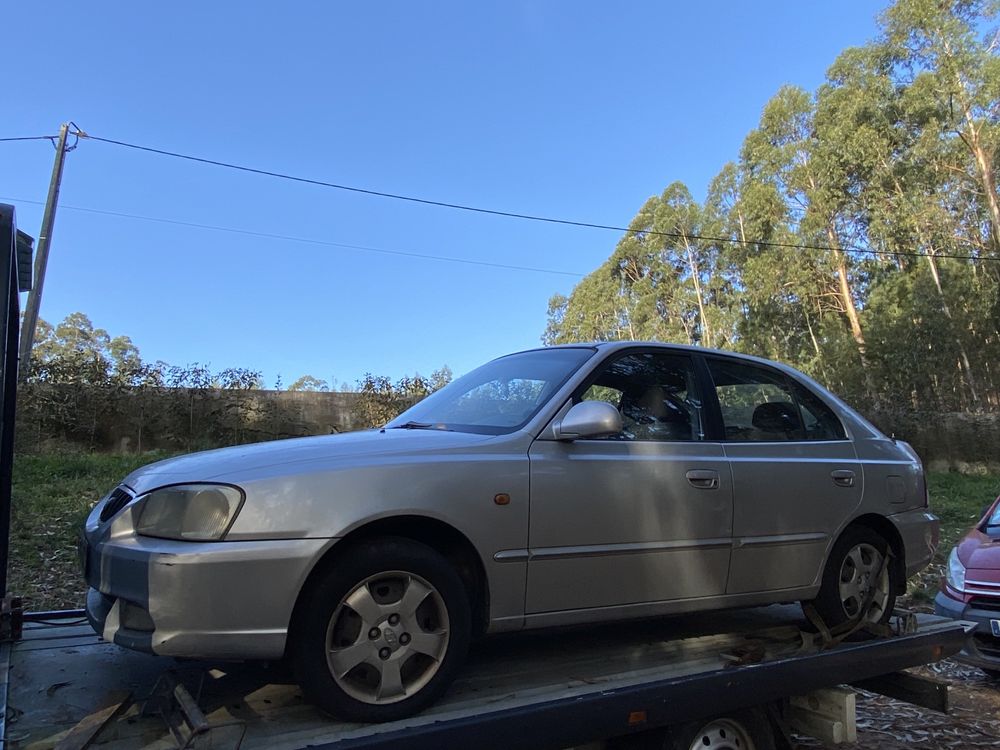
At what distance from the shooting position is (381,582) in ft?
8.00

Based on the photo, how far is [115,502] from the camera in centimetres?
263

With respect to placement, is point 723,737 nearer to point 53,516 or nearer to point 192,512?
point 192,512

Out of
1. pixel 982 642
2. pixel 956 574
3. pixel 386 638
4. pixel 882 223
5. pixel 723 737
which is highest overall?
pixel 882 223

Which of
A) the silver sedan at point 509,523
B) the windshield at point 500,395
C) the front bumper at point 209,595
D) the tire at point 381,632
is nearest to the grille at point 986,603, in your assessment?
the silver sedan at point 509,523

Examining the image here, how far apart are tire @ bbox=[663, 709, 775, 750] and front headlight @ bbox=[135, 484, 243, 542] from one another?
6.29 ft

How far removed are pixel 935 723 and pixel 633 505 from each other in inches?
129

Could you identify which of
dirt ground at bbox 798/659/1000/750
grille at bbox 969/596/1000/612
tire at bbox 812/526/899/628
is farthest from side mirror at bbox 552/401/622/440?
grille at bbox 969/596/1000/612

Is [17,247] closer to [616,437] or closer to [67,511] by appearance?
[616,437]

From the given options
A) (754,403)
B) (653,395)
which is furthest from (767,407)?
(653,395)

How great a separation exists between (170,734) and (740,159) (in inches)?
1537

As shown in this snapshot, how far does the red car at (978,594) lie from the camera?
16.9 feet

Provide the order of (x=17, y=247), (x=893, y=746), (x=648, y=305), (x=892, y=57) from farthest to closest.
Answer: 1. (x=648, y=305)
2. (x=892, y=57)
3. (x=893, y=746)
4. (x=17, y=247)

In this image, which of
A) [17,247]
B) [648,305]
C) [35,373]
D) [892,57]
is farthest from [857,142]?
[17,247]

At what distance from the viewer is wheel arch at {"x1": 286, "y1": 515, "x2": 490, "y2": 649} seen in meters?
2.48
